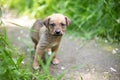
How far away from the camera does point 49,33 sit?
13.9ft

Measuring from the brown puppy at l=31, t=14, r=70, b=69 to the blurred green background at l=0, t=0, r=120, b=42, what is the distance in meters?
0.72

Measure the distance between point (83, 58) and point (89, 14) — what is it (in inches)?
51.2

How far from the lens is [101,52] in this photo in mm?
4895

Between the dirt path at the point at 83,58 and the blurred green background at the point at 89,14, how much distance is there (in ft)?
0.80

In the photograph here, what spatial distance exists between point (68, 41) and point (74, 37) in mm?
176

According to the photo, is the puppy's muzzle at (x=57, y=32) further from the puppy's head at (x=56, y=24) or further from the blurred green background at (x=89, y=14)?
the blurred green background at (x=89, y=14)

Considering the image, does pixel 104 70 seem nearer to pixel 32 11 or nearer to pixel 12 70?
pixel 12 70

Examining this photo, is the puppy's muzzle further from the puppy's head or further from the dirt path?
the dirt path

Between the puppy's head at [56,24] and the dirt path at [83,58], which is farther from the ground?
the puppy's head at [56,24]

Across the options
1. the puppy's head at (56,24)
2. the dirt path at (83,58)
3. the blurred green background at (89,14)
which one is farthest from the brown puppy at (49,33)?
the blurred green background at (89,14)

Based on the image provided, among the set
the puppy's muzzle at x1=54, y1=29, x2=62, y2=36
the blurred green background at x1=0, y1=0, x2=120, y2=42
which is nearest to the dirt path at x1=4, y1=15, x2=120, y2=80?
the blurred green background at x1=0, y1=0, x2=120, y2=42

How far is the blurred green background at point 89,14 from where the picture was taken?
513 centimetres

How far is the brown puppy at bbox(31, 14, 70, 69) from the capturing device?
4059 mm

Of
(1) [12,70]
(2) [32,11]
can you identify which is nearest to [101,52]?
(1) [12,70]
